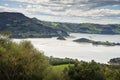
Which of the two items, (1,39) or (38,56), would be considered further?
(1,39)

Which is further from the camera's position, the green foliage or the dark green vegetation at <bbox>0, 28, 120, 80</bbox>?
the green foliage

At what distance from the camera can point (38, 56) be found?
5569 centimetres

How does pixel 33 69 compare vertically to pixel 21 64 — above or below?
below

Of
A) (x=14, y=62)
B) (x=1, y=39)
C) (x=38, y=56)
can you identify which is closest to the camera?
(x=14, y=62)

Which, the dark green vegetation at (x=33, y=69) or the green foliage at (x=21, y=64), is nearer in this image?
the dark green vegetation at (x=33, y=69)

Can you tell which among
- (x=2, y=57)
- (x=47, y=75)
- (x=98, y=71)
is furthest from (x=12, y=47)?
(x=98, y=71)

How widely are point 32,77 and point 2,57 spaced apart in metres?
6.27

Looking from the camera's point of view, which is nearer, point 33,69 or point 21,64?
point 21,64

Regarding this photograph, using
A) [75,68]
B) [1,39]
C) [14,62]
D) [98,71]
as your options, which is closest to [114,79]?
[98,71]

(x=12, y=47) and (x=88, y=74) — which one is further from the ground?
(x=12, y=47)

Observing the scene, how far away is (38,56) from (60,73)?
17.4 ft

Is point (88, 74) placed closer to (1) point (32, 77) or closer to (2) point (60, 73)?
→ (2) point (60, 73)

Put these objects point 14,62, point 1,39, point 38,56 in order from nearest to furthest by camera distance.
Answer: point 14,62 < point 38,56 < point 1,39

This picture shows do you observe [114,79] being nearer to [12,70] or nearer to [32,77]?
[32,77]
